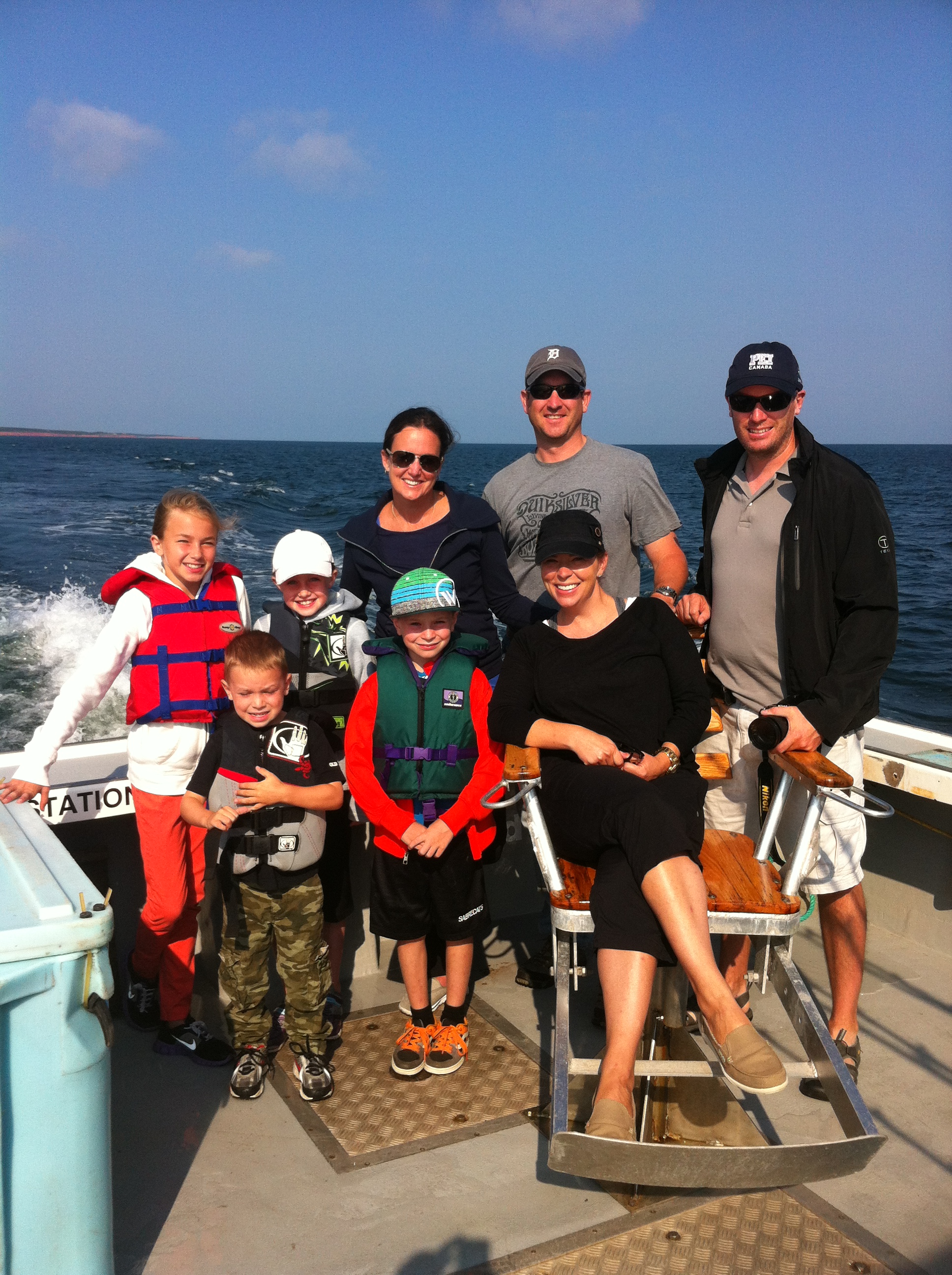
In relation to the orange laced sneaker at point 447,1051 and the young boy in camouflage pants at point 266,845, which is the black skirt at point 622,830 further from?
the orange laced sneaker at point 447,1051

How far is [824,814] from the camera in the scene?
3059mm

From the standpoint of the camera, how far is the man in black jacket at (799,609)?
2893 millimetres

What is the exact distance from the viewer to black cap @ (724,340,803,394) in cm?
291

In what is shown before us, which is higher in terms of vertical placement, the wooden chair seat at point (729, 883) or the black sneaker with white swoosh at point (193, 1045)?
the wooden chair seat at point (729, 883)

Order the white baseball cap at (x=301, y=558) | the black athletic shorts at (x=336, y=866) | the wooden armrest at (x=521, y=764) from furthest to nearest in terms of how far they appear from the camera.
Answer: the black athletic shorts at (x=336, y=866)
the white baseball cap at (x=301, y=558)
the wooden armrest at (x=521, y=764)

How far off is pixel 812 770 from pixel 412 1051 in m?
1.49

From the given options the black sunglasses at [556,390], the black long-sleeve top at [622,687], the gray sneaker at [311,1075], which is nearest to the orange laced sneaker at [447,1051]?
the gray sneaker at [311,1075]

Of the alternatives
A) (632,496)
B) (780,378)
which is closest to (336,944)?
(632,496)

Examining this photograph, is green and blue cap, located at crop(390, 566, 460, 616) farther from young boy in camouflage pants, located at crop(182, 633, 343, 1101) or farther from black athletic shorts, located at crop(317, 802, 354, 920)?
black athletic shorts, located at crop(317, 802, 354, 920)

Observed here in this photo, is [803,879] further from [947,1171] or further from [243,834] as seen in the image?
[243,834]

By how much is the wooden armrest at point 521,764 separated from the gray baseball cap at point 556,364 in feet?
4.14

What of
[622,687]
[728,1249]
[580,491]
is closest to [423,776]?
[622,687]

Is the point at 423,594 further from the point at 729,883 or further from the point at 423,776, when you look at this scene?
the point at 729,883

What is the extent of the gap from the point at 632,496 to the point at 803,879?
1275mm
